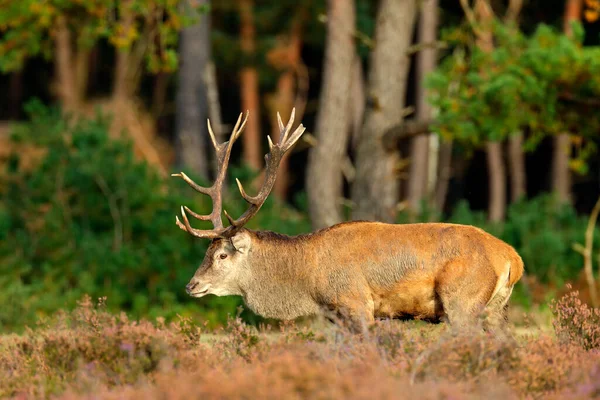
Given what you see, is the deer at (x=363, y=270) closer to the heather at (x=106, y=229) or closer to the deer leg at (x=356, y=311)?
the deer leg at (x=356, y=311)

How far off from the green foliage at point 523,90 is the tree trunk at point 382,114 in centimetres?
117

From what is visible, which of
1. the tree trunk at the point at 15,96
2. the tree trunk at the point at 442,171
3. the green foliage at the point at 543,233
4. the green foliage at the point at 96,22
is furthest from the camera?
the tree trunk at the point at 15,96

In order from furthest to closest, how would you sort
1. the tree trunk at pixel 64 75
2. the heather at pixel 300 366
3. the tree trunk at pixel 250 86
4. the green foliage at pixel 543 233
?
the tree trunk at pixel 250 86 < the tree trunk at pixel 64 75 < the green foliage at pixel 543 233 < the heather at pixel 300 366

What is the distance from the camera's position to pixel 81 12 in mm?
15672

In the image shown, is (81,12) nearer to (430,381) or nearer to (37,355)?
(37,355)

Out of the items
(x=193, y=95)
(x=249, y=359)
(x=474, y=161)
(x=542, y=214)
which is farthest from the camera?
(x=474, y=161)

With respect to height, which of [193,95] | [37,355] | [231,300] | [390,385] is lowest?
[231,300]

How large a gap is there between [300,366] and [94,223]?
37.3ft

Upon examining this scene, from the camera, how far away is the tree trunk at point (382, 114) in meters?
15.0

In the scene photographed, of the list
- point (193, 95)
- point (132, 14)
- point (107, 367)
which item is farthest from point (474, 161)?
point (107, 367)

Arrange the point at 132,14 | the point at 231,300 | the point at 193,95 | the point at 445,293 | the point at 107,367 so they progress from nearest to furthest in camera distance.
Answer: the point at 107,367, the point at 445,293, the point at 231,300, the point at 132,14, the point at 193,95

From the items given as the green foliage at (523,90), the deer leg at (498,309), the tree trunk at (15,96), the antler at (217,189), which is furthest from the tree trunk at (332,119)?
the tree trunk at (15,96)

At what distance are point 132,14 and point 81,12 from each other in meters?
0.78

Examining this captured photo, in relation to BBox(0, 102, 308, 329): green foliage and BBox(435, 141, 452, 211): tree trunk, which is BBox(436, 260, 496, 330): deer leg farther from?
BBox(435, 141, 452, 211): tree trunk
